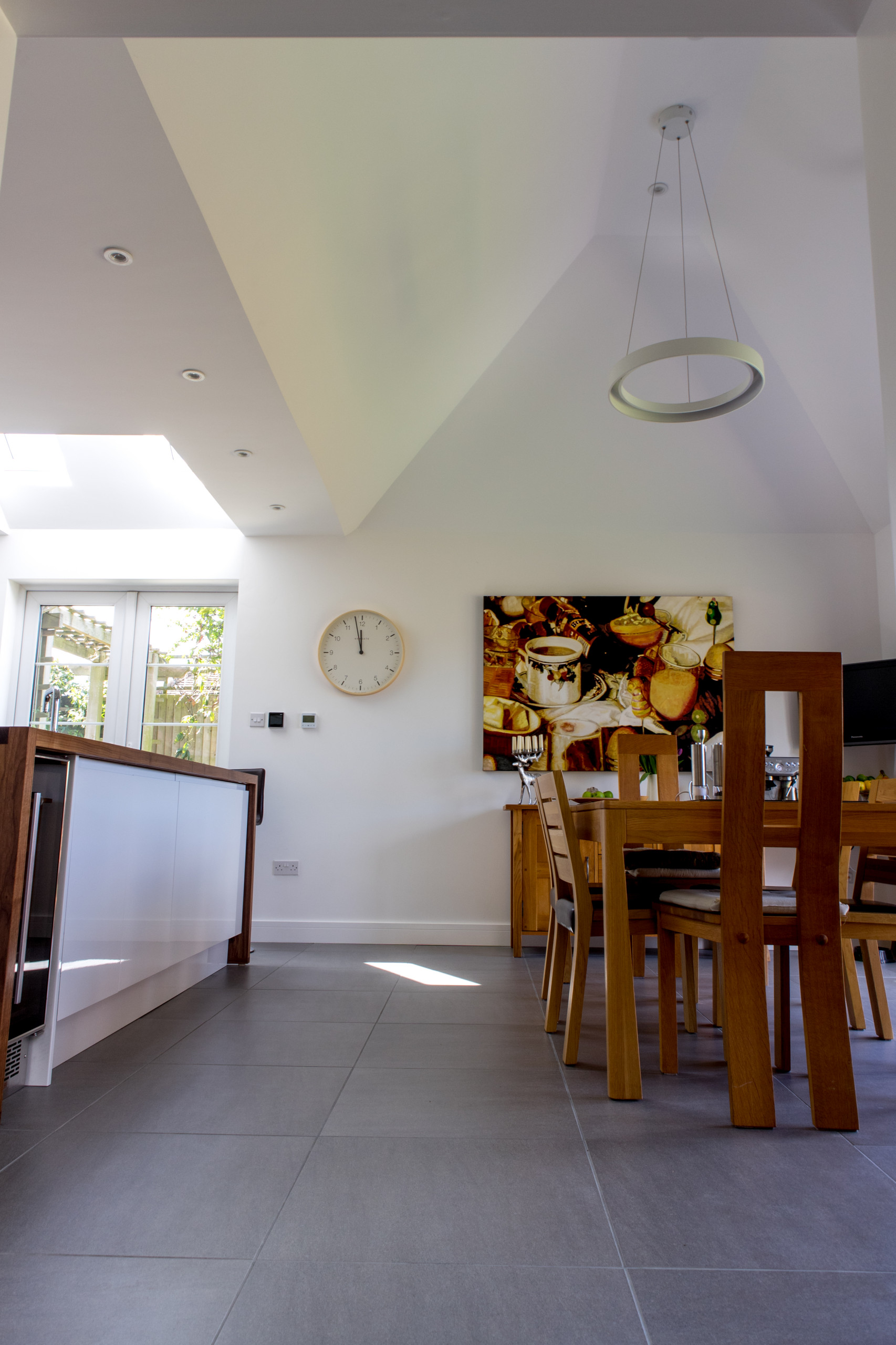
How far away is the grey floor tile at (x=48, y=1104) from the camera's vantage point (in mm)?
1963

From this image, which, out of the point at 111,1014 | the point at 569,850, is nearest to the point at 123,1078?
the point at 111,1014

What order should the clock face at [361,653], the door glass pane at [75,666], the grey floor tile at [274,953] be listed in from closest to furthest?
1. the grey floor tile at [274,953]
2. the clock face at [361,653]
3. the door glass pane at [75,666]

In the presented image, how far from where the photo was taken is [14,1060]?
220 cm

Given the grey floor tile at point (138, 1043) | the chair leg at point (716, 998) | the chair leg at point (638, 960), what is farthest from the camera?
the chair leg at point (638, 960)

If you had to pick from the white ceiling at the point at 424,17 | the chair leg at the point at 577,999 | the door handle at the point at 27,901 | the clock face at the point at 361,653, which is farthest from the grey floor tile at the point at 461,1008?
Result: the white ceiling at the point at 424,17

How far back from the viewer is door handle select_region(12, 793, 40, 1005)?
2078 millimetres

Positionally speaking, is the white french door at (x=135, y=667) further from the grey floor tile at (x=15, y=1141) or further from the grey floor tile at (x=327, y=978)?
the grey floor tile at (x=15, y=1141)

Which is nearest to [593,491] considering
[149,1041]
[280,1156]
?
[149,1041]

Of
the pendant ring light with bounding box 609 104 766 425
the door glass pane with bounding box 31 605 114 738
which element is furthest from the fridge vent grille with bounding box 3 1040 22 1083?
the door glass pane with bounding box 31 605 114 738

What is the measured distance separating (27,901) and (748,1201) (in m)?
1.74

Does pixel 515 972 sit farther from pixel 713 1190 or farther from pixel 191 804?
pixel 713 1190

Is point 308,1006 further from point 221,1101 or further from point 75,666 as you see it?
point 75,666

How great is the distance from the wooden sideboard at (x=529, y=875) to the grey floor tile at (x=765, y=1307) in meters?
3.18

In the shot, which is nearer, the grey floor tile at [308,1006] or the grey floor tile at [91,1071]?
the grey floor tile at [91,1071]
